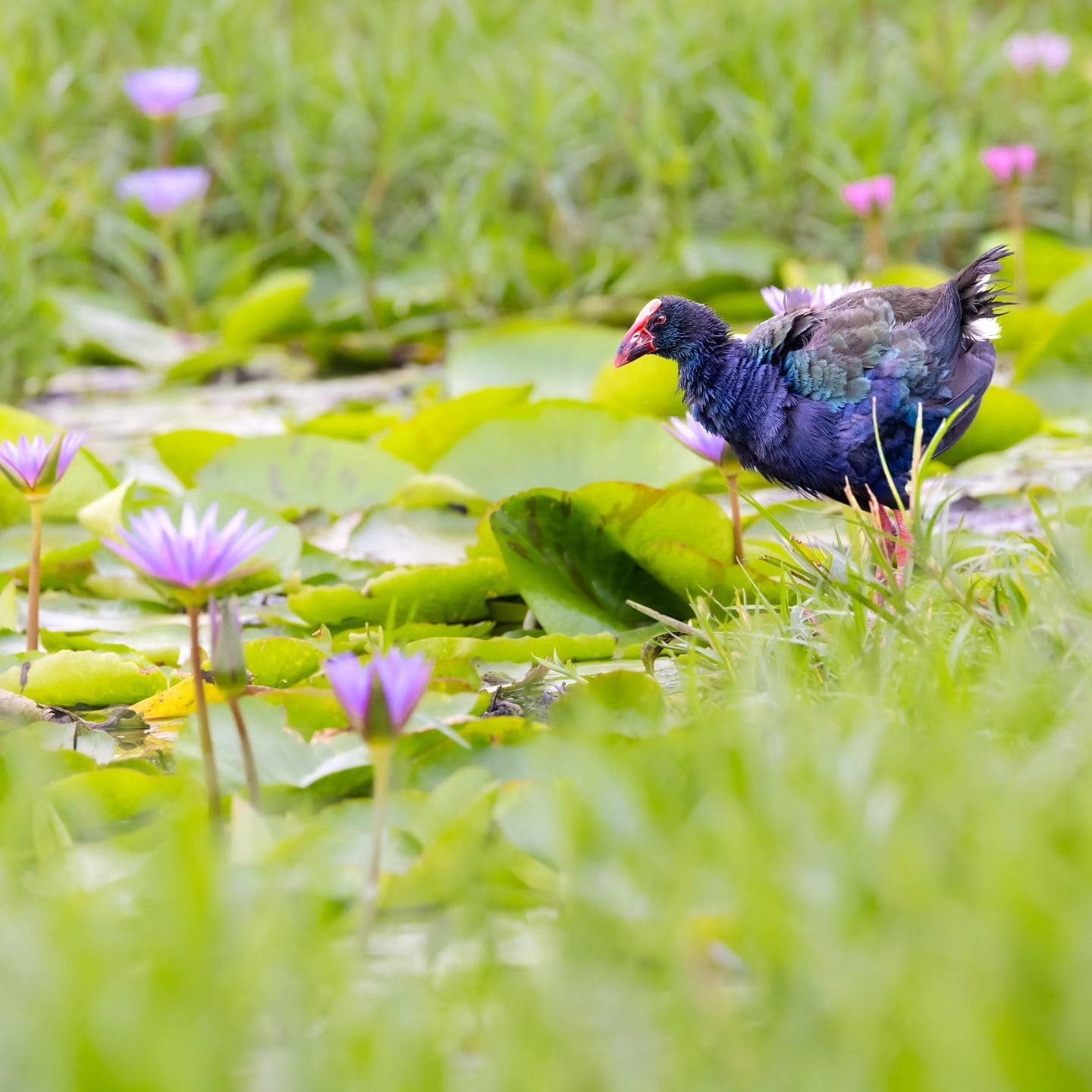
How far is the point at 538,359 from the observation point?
11.5ft

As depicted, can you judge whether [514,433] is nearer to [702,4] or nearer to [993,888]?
[993,888]

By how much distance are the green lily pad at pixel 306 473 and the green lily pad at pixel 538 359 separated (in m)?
0.68

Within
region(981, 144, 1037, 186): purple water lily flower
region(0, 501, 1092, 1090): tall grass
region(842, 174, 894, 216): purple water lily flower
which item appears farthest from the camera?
region(981, 144, 1037, 186): purple water lily flower

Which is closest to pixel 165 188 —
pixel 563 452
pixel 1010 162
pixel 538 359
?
pixel 538 359

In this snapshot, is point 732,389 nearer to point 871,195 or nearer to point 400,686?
point 400,686

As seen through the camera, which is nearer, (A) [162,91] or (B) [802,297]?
(B) [802,297]

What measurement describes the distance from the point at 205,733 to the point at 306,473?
144 centimetres

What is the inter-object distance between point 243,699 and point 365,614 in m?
0.62

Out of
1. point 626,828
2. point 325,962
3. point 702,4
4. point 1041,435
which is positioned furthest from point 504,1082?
point 702,4

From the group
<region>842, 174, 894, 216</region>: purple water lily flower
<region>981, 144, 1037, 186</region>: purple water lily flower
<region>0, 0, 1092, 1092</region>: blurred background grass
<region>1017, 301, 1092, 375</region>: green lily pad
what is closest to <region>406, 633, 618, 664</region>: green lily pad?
<region>0, 0, 1092, 1092</region>: blurred background grass

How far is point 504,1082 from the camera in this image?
898mm

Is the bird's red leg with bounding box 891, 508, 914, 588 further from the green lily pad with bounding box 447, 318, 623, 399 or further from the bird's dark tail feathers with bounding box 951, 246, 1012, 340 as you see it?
the green lily pad with bounding box 447, 318, 623, 399

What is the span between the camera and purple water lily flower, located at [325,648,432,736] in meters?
1.27

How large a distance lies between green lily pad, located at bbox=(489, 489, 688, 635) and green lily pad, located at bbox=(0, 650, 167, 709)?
528 mm
